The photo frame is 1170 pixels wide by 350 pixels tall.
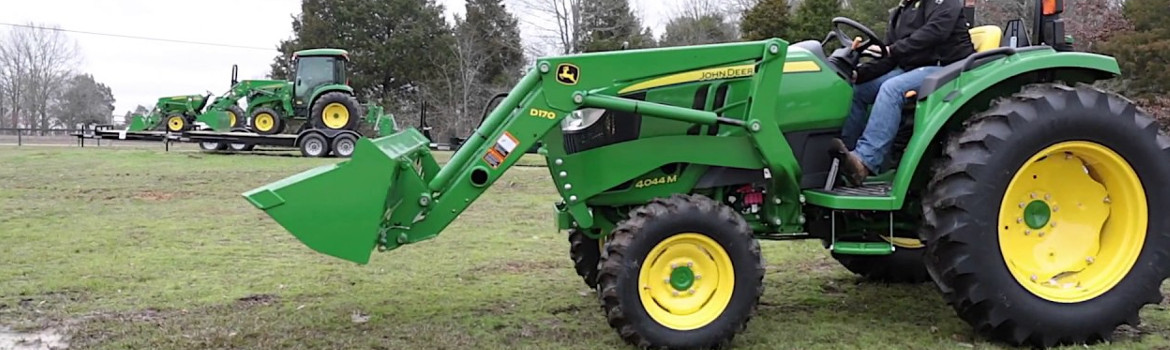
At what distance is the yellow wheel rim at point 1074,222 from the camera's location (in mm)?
4992

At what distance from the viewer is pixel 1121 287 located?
4.96 m

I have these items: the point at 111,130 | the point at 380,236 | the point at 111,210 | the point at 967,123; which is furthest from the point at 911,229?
the point at 111,130

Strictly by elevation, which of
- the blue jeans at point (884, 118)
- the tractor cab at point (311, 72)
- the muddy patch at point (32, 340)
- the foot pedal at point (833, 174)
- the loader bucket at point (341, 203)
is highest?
the tractor cab at point (311, 72)

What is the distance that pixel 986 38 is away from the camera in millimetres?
5641

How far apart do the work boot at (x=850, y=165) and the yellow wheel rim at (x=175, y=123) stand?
25450 millimetres

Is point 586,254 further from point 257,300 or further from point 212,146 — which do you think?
point 212,146

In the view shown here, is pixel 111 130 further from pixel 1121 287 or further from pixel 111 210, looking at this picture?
pixel 1121 287

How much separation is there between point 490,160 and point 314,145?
21.2 m

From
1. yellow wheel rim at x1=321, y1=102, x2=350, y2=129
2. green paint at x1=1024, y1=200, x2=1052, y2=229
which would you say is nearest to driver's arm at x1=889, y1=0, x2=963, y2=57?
green paint at x1=1024, y1=200, x2=1052, y2=229

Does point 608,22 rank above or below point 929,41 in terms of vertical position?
above

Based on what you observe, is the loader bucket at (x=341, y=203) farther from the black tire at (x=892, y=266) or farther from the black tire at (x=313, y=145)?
the black tire at (x=313, y=145)

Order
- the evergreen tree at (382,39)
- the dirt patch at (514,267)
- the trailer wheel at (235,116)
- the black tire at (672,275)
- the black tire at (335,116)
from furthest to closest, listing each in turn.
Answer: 1. the evergreen tree at (382,39)
2. the trailer wheel at (235,116)
3. the black tire at (335,116)
4. the dirt patch at (514,267)
5. the black tire at (672,275)

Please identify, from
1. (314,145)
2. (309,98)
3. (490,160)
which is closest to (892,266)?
(490,160)

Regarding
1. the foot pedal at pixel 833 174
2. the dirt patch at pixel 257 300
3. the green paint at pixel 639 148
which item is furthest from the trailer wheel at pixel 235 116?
the foot pedal at pixel 833 174
